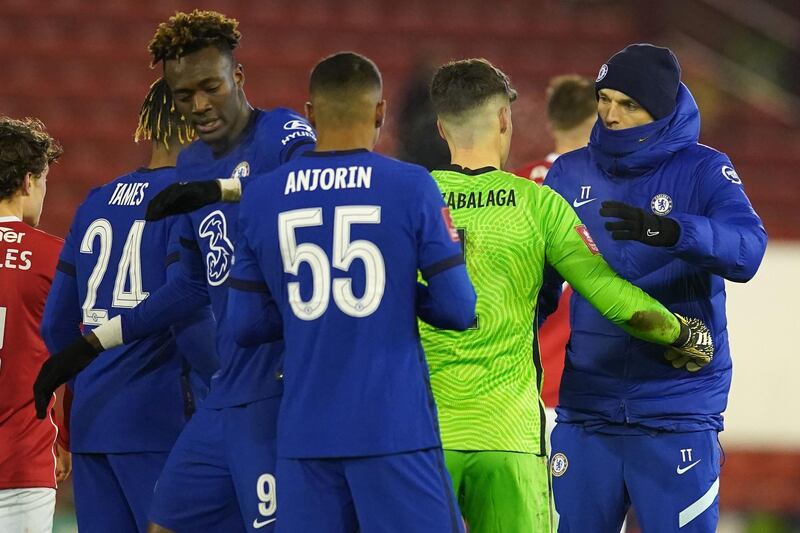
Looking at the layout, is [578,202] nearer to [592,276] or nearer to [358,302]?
[592,276]

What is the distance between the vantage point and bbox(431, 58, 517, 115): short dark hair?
14.7 ft

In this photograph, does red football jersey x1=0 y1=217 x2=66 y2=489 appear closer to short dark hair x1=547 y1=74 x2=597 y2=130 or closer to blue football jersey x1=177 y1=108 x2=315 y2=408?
blue football jersey x1=177 y1=108 x2=315 y2=408

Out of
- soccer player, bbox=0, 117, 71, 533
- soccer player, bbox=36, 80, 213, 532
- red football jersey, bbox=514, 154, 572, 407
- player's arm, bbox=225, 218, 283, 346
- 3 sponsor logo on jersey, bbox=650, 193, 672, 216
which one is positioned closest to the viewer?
player's arm, bbox=225, 218, 283, 346

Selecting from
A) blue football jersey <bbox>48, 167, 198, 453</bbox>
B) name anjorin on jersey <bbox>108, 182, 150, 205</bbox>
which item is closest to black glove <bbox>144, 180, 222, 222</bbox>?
blue football jersey <bbox>48, 167, 198, 453</bbox>

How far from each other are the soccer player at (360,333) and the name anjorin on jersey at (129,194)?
1235 mm

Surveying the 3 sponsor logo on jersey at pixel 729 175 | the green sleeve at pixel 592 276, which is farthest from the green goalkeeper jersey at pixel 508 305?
the 3 sponsor logo on jersey at pixel 729 175

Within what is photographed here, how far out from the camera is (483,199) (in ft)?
14.4

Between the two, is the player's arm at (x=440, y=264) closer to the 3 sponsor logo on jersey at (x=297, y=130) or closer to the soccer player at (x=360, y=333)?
the soccer player at (x=360, y=333)

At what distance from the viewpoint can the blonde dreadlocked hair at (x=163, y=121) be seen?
5.13m

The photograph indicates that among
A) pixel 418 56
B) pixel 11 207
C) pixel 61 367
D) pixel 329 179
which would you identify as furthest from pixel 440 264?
pixel 418 56

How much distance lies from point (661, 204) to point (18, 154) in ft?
8.15

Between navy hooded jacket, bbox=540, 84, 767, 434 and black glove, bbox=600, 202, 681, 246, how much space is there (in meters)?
0.37

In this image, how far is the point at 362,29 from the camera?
1435 centimetres

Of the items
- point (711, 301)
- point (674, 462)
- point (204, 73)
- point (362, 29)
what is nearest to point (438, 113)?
point (204, 73)
